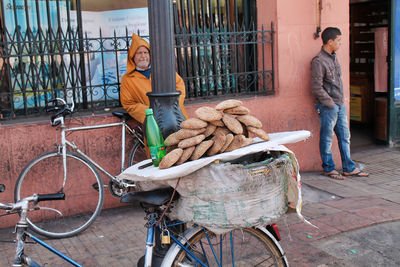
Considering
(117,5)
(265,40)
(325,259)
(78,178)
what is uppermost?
(117,5)

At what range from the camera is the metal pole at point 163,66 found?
3432 millimetres

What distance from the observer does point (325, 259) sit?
4.32m

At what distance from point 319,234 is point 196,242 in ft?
7.27

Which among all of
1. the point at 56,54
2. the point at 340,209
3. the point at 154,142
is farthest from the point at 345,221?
the point at 56,54

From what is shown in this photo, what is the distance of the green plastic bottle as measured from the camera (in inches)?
121

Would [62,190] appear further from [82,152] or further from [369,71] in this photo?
[369,71]

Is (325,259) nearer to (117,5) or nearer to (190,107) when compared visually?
(190,107)

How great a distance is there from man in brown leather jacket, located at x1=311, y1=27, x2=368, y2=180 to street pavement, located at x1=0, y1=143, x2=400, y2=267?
1.67 feet

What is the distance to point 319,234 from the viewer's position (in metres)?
4.83

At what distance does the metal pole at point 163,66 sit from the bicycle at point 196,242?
2.19ft

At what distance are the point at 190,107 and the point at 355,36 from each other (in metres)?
4.94

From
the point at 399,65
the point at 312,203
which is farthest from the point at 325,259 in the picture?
the point at 399,65

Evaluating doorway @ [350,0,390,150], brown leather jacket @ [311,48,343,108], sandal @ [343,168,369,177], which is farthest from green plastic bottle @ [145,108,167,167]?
doorway @ [350,0,390,150]

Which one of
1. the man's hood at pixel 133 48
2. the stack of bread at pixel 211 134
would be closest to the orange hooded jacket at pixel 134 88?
the man's hood at pixel 133 48
